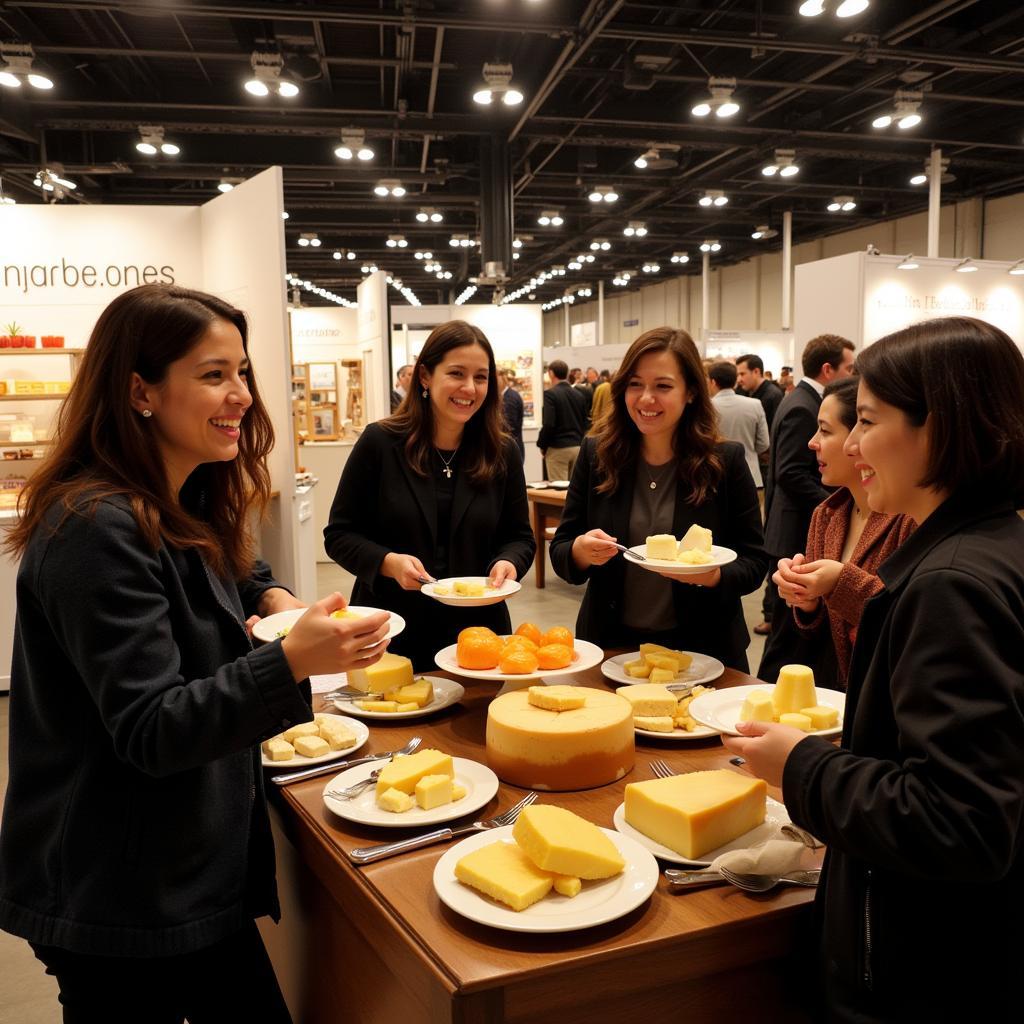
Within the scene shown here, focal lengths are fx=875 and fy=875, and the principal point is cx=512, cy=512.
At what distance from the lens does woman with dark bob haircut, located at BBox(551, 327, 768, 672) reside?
244cm

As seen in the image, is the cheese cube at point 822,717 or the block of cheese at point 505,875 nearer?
the block of cheese at point 505,875

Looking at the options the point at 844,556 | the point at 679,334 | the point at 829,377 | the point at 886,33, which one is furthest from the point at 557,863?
the point at 886,33

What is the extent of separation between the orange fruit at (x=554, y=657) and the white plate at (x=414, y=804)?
1.09 feet

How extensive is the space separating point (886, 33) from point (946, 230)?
8181 mm

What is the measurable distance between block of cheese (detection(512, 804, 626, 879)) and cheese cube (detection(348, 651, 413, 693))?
2.52 ft

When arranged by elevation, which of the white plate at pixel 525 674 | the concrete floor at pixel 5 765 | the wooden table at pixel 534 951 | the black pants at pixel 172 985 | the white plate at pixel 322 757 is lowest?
the concrete floor at pixel 5 765

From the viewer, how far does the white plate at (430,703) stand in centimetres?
187

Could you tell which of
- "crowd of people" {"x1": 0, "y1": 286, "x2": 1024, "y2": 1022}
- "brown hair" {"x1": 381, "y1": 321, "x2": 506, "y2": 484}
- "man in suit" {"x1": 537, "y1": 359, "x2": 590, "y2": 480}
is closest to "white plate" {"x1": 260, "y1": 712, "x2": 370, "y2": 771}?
"crowd of people" {"x1": 0, "y1": 286, "x2": 1024, "y2": 1022}

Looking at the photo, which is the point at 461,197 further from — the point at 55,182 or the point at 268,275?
the point at 268,275

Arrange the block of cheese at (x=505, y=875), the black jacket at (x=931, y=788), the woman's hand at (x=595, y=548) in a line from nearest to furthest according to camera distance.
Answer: the black jacket at (x=931, y=788)
the block of cheese at (x=505, y=875)
the woman's hand at (x=595, y=548)

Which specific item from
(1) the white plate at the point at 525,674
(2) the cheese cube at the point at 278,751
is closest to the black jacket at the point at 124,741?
(2) the cheese cube at the point at 278,751

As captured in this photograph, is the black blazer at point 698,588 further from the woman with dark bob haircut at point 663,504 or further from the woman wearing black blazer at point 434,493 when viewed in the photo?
the woman wearing black blazer at point 434,493

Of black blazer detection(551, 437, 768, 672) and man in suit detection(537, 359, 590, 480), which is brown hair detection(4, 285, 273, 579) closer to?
black blazer detection(551, 437, 768, 672)

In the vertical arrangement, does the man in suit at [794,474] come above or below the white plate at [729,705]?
above
